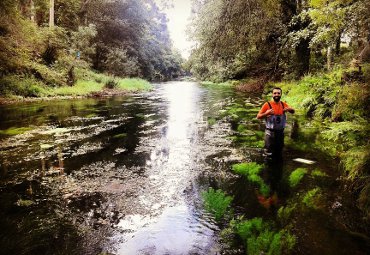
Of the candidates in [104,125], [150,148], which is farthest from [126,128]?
[150,148]

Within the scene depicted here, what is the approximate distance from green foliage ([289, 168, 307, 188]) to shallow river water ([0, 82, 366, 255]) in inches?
31.6

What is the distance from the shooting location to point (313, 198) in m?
5.02

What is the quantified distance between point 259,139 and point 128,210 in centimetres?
561

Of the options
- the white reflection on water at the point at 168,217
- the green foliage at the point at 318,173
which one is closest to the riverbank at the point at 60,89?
the white reflection on water at the point at 168,217

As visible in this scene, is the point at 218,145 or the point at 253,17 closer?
the point at 218,145

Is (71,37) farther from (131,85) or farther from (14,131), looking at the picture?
(14,131)

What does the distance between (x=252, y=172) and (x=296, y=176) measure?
853 mm

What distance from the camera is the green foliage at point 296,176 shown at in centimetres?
567

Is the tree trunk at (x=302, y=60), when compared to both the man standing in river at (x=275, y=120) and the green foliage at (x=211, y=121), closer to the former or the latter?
the green foliage at (x=211, y=121)

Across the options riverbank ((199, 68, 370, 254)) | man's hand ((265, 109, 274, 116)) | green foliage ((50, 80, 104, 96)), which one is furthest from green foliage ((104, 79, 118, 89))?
man's hand ((265, 109, 274, 116))

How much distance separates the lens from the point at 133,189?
5.51 m

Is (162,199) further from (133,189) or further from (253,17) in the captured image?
(253,17)

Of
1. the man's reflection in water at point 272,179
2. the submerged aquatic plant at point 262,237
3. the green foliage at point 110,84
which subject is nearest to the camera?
the submerged aquatic plant at point 262,237

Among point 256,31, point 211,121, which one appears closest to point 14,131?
point 211,121
